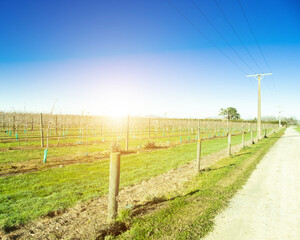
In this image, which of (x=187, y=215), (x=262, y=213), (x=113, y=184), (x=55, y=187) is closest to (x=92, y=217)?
(x=113, y=184)

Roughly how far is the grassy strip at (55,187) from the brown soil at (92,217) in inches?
14.0

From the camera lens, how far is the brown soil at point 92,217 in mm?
3365

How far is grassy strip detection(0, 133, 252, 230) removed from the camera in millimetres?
4371

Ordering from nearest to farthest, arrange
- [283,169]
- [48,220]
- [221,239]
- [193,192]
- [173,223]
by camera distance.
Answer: [221,239] → [173,223] → [48,220] → [193,192] → [283,169]

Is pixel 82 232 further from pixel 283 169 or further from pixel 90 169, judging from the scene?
pixel 283 169

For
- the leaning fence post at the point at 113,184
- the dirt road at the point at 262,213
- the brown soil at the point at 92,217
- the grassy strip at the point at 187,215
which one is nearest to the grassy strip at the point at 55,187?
the brown soil at the point at 92,217

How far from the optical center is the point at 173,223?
11.8ft

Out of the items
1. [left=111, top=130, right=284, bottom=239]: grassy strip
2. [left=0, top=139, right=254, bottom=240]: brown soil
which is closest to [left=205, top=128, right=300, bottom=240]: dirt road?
[left=111, top=130, right=284, bottom=239]: grassy strip

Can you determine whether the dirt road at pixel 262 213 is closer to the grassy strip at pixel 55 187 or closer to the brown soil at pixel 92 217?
the brown soil at pixel 92 217

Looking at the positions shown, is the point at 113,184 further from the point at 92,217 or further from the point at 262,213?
the point at 262,213

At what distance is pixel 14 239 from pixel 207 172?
6.65 m

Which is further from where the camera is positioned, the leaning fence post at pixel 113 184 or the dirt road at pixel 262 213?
the leaning fence post at pixel 113 184

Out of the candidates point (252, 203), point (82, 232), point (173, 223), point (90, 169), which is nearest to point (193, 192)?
point (252, 203)

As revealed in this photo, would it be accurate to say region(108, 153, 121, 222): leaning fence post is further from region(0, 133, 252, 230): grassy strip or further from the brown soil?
region(0, 133, 252, 230): grassy strip
